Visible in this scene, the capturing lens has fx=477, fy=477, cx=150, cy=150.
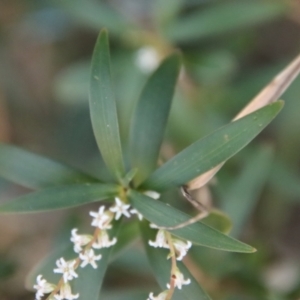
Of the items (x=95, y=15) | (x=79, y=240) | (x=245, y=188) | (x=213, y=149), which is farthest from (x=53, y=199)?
(x=95, y=15)

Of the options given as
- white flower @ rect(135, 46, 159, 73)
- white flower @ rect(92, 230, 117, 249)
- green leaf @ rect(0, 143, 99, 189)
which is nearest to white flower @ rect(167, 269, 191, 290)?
white flower @ rect(92, 230, 117, 249)

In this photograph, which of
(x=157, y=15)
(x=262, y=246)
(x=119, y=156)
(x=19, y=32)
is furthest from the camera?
(x=19, y=32)

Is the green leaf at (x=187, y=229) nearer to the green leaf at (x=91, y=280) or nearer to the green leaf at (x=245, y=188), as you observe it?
the green leaf at (x=91, y=280)

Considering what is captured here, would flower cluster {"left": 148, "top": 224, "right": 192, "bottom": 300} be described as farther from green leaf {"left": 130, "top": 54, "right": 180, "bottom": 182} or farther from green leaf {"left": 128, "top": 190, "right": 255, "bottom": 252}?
green leaf {"left": 130, "top": 54, "right": 180, "bottom": 182}

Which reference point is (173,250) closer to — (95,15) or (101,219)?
(101,219)

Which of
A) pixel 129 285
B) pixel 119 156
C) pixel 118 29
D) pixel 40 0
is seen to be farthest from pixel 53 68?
pixel 119 156

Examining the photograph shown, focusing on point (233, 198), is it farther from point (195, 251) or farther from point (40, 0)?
point (40, 0)
